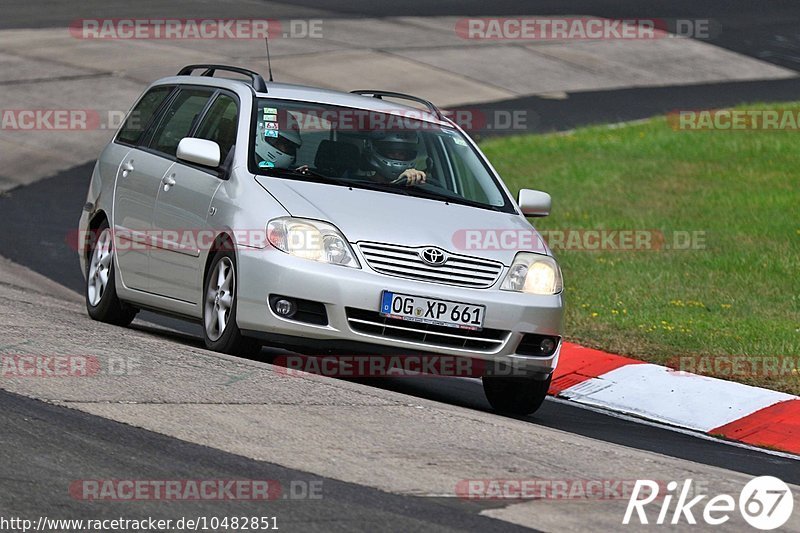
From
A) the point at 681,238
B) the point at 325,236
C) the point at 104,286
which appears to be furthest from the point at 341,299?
the point at 681,238

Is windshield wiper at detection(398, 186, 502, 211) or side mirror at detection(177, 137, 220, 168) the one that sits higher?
side mirror at detection(177, 137, 220, 168)

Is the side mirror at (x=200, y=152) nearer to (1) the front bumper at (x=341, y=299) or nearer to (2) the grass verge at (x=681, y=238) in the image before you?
(1) the front bumper at (x=341, y=299)

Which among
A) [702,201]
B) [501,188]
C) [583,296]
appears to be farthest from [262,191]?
[702,201]

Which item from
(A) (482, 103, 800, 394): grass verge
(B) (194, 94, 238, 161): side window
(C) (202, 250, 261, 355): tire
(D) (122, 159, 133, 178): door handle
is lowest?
(A) (482, 103, 800, 394): grass verge

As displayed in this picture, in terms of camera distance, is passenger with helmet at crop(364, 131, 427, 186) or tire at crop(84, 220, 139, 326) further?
tire at crop(84, 220, 139, 326)

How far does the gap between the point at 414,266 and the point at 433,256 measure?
12 centimetres

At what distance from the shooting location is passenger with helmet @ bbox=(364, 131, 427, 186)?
938 centimetres

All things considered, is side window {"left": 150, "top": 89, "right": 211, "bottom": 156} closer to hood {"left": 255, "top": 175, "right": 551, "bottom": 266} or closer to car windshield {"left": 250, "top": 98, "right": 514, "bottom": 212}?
car windshield {"left": 250, "top": 98, "right": 514, "bottom": 212}

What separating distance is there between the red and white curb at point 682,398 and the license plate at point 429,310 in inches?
81.2

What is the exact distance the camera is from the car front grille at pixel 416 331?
842 cm

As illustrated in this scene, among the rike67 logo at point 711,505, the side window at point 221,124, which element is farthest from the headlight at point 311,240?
the rike67 logo at point 711,505

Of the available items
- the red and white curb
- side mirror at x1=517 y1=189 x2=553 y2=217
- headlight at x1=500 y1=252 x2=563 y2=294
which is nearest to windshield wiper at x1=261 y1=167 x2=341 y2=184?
headlight at x1=500 y1=252 x2=563 y2=294

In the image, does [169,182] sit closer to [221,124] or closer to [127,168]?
[221,124]

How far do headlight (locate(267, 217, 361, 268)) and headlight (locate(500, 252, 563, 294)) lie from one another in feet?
3.06
